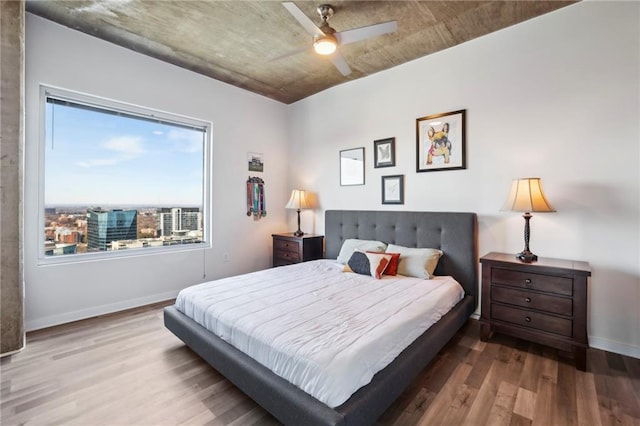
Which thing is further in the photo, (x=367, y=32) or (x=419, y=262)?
(x=419, y=262)

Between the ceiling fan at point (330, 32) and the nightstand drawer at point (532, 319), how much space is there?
2.55 metres

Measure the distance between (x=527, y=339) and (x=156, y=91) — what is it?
474cm

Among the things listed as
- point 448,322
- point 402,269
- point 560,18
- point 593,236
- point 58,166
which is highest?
point 560,18

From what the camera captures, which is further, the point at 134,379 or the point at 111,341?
the point at 111,341

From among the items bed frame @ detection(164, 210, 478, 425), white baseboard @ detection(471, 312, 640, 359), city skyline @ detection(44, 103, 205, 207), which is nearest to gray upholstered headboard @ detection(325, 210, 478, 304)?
bed frame @ detection(164, 210, 478, 425)

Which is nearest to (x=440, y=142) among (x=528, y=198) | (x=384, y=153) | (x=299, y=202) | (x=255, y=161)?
(x=384, y=153)

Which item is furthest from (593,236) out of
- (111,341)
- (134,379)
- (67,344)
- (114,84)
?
(114,84)

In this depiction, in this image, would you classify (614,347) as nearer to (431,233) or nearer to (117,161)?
(431,233)

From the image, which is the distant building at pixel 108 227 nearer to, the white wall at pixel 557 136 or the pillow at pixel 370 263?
the pillow at pixel 370 263

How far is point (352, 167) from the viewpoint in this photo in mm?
4113

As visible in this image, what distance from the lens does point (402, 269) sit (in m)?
A: 2.99

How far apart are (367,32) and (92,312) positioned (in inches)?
156

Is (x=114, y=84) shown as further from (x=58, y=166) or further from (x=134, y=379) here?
(x=134, y=379)

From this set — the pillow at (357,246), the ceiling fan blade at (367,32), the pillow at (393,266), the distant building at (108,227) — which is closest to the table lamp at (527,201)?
the pillow at (393,266)
